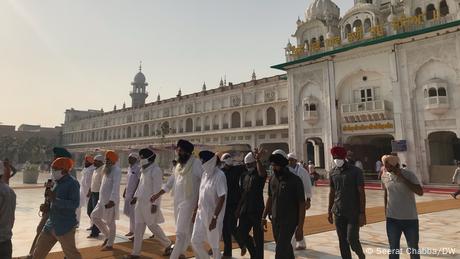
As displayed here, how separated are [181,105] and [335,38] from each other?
23.2m

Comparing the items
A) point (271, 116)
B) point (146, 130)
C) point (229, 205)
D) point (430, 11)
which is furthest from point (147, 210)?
point (146, 130)

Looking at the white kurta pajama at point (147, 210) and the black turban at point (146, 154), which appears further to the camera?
the black turban at point (146, 154)

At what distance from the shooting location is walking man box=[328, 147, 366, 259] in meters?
4.20

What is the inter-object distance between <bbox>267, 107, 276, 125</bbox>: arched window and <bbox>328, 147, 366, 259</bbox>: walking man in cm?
2695

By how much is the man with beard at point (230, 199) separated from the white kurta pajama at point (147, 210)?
97 cm

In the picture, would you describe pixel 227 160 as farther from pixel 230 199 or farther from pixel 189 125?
pixel 189 125

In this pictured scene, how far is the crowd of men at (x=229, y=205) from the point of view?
12.7ft

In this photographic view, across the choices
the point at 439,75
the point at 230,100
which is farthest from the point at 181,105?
the point at 439,75

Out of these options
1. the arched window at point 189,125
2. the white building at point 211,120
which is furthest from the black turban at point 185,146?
the arched window at point 189,125

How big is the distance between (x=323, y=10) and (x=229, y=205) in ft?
82.2

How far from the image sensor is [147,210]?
211 inches

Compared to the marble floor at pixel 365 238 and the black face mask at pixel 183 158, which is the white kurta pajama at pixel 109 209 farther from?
the black face mask at pixel 183 158

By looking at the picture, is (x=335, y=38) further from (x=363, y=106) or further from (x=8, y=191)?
(x=8, y=191)

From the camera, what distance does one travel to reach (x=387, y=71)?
20.6 meters
